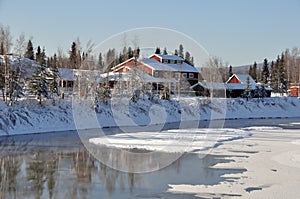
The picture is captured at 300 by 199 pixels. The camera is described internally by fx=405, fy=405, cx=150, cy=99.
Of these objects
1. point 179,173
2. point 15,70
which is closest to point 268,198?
point 179,173

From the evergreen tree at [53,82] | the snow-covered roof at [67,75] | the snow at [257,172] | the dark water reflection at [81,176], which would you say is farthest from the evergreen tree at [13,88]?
the snow at [257,172]

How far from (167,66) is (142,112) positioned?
15024mm

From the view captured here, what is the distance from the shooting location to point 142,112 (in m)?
29.9

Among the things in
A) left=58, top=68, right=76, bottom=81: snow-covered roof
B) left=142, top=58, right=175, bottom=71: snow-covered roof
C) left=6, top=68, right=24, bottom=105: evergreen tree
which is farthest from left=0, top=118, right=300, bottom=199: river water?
left=142, top=58, right=175, bottom=71: snow-covered roof

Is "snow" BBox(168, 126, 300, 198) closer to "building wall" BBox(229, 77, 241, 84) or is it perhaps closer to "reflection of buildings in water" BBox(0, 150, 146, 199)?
"reflection of buildings in water" BBox(0, 150, 146, 199)

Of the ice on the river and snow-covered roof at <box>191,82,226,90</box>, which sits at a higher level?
snow-covered roof at <box>191,82,226,90</box>

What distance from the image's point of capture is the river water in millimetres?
8843

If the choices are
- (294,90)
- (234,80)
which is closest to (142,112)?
(234,80)

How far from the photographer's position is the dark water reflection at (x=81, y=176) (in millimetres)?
8844

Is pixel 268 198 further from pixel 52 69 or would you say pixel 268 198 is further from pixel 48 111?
pixel 52 69

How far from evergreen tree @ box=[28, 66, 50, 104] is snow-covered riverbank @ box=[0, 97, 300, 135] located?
0.63 m

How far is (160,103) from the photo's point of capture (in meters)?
32.4

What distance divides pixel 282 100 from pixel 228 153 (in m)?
29.1

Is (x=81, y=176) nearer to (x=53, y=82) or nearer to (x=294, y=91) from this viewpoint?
(x=53, y=82)
